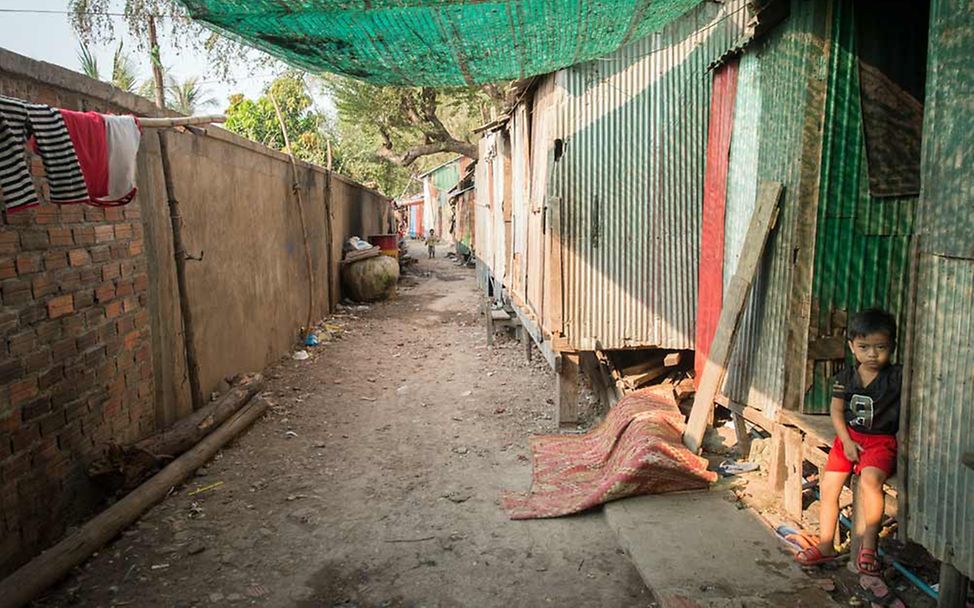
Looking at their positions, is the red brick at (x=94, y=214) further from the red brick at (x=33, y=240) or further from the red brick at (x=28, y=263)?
the red brick at (x=28, y=263)

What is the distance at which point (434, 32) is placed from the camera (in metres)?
3.44

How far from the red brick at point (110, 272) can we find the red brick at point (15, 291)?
758 millimetres

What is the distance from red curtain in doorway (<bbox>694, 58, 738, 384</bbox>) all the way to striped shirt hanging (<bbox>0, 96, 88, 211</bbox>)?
4066 millimetres

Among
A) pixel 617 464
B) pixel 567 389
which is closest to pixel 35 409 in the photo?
pixel 617 464

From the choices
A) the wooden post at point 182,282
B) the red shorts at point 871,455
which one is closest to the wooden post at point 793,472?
the red shorts at point 871,455

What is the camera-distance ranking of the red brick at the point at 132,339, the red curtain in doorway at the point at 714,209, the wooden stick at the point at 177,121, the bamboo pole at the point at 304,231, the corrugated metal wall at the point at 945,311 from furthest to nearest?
the bamboo pole at the point at 304,231
the red curtain in doorway at the point at 714,209
the red brick at the point at 132,339
the wooden stick at the point at 177,121
the corrugated metal wall at the point at 945,311

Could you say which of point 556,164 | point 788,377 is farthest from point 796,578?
point 556,164

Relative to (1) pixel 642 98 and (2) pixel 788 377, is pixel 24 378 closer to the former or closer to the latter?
(2) pixel 788 377

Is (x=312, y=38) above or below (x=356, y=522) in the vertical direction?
above

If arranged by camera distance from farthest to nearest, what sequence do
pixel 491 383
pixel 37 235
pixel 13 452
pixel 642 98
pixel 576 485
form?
pixel 491 383, pixel 642 98, pixel 576 485, pixel 37 235, pixel 13 452

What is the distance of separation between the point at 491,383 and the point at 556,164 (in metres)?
3.01

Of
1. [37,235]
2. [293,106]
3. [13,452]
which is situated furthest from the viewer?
[293,106]

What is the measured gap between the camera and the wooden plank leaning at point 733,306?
3.74 m

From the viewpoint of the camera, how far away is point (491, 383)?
7.44 meters
